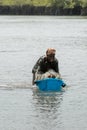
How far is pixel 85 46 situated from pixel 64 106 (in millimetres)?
25347

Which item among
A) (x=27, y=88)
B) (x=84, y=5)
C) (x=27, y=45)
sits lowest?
(x=84, y=5)

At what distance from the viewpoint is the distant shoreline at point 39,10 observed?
5167 inches

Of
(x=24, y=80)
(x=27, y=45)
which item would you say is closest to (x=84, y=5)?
(x=27, y=45)

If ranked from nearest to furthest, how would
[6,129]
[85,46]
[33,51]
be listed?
[6,129] < [33,51] < [85,46]

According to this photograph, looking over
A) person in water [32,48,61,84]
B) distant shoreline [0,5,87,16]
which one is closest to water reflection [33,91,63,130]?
person in water [32,48,61,84]

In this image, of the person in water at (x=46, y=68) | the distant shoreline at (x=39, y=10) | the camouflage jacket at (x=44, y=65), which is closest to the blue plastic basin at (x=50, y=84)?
the person in water at (x=46, y=68)

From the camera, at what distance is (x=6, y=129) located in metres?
14.8

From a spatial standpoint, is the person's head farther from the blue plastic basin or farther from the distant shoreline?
the distant shoreline

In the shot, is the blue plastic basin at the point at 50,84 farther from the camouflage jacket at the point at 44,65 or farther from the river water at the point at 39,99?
the camouflage jacket at the point at 44,65

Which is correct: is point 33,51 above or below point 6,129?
below

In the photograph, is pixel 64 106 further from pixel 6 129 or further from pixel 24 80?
pixel 24 80

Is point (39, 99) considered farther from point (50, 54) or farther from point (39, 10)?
point (39, 10)

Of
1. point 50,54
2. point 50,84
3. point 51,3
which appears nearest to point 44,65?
point 50,84

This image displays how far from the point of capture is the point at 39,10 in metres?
134
